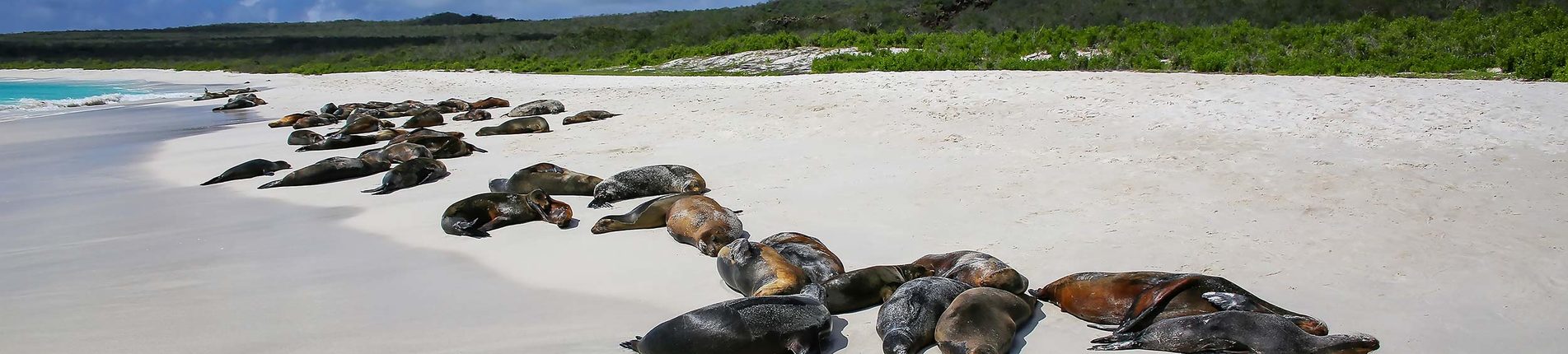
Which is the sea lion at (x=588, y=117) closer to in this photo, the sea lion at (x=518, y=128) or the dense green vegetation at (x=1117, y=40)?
the sea lion at (x=518, y=128)

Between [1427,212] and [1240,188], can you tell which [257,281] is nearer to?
[1240,188]

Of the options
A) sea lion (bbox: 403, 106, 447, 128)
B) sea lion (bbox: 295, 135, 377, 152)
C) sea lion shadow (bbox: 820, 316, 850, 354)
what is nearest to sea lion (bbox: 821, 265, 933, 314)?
sea lion shadow (bbox: 820, 316, 850, 354)

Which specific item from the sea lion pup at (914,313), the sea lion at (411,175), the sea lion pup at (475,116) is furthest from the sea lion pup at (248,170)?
the sea lion pup at (914,313)

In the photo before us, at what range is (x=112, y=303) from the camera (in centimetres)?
476

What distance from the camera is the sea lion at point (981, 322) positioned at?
→ 3617 millimetres

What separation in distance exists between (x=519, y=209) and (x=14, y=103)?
1002 inches

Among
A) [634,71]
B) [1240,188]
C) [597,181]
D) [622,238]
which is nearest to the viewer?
[622,238]

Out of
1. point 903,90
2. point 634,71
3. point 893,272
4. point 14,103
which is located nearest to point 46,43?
point 14,103

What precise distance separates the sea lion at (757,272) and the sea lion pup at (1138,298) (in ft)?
3.75

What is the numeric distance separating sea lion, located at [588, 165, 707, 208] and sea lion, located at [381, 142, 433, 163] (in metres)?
3.00

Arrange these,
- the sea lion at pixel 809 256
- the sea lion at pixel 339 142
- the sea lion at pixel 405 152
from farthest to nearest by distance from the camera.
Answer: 1. the sea lion at pixel 339 142
2. the sea lion at pixel 405 152
3. the sea lion at pixel 809 256

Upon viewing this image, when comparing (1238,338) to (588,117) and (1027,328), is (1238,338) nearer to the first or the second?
(1027,328)

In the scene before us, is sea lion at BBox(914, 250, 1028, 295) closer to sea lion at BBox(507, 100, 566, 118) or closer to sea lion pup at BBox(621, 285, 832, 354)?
sea lion pup at BBox(621, 285, 832, 354)

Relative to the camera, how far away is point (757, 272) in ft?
15.0
